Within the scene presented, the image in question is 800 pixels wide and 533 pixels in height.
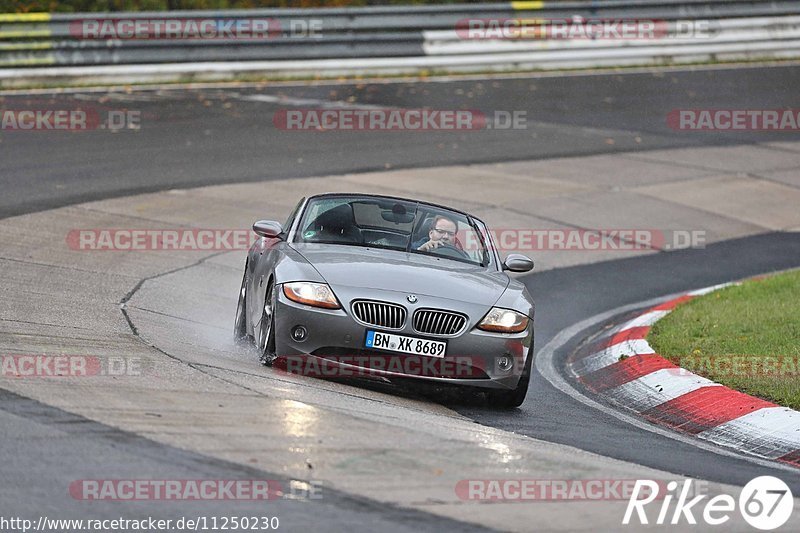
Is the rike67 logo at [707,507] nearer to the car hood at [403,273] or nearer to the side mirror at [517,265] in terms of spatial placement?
the car hood at [403,273]

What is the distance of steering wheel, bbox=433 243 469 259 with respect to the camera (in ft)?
32.6

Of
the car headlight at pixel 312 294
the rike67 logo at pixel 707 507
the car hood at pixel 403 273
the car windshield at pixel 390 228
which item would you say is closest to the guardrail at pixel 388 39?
the car windshield at pixel 390 228

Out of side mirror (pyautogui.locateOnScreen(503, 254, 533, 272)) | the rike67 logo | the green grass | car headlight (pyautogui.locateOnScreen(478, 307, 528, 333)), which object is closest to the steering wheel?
side mirror (pyautogui.locateOnScreen(503, 254, 533, 272))

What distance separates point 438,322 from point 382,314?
37 cm

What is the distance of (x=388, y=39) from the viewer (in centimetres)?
2591

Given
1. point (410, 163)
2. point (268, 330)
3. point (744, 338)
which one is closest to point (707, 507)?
point (268, 330)

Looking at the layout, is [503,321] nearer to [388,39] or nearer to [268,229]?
[268,229]

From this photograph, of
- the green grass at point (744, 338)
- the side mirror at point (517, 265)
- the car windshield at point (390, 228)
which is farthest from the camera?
the side mirror at point (517, 265)

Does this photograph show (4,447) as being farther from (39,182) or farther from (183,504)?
(39,182)

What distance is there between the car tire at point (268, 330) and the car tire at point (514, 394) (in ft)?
4.90

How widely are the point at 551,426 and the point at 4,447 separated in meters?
3.69

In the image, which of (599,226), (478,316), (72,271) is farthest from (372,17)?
(478,316)

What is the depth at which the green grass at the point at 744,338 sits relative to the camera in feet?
31.6

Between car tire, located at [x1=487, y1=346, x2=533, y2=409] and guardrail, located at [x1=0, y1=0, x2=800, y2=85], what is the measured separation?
16.1 metres
